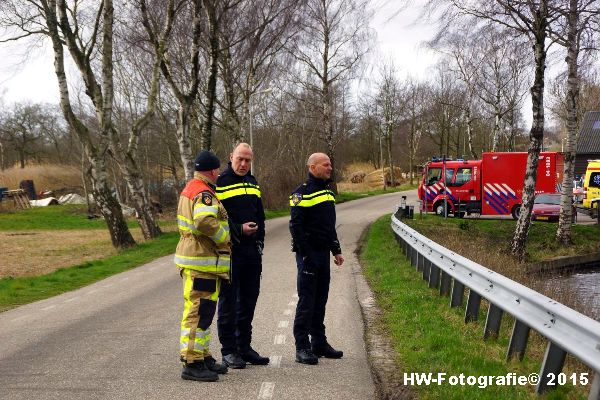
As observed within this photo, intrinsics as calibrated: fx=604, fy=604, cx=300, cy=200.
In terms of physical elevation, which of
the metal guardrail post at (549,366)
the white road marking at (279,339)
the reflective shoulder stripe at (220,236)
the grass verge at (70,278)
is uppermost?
the reflective shoulder stripe at (220,236)

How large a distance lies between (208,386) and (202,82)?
26566 millimetres

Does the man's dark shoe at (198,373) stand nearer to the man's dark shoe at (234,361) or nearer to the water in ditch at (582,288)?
the man's dark shoe at (234,361)

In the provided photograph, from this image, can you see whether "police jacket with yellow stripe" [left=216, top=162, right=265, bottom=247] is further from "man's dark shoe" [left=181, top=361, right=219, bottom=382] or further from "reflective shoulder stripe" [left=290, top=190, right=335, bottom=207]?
"man's dark shoe" [left=181, top=361, right=219, bottom=382]

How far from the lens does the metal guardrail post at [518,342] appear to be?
5489 mm

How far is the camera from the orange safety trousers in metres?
5.14

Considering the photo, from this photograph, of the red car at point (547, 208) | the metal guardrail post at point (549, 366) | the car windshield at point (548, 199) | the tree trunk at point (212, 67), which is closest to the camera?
the metal guardrail post at point (549, 366)

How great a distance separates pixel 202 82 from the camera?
99.0 feet

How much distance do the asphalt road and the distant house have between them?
46.3 metres

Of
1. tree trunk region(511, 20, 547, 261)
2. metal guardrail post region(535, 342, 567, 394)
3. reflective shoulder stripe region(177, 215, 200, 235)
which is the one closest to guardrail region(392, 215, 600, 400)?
metal guardrail post region(535, 342, 567, 394)

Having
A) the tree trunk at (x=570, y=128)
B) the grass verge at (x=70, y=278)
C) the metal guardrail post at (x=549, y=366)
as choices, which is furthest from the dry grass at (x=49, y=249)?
the tree trunk at (x=570, y=128)

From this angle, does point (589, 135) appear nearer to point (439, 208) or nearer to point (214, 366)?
point (439, 208)

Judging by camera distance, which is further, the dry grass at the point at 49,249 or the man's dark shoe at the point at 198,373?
the dry grass at the point at 49,249

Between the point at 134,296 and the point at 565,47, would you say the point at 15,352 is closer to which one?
the point at 134,296

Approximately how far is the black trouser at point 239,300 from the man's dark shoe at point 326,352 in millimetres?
684
